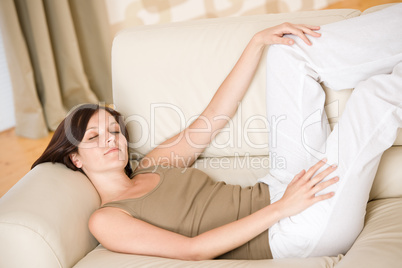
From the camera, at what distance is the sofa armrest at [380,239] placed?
112 cm

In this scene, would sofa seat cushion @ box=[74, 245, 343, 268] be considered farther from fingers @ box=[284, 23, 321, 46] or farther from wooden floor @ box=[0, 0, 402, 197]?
wooden floor @ box=[0, 0, 402, 197]

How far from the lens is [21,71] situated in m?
3.12

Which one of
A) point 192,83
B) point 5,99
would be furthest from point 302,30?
point 5,99

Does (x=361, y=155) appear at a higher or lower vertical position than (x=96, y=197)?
higher

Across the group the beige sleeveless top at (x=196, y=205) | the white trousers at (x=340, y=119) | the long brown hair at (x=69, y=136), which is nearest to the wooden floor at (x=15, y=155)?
the long brown hair at (x=69, y=136)

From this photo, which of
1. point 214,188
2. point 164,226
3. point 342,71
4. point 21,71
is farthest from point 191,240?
point 21,71

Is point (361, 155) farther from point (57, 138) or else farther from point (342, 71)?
point (57, 138)

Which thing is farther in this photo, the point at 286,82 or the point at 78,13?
the point at 78,13

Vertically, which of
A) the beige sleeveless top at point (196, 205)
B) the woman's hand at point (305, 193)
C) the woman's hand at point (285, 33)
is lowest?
the beige sleeveless top at point (196, 205)

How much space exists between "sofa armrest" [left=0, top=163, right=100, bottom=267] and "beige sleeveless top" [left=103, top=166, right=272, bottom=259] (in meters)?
0.11

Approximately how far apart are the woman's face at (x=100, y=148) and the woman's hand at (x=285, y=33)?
1.98 feet

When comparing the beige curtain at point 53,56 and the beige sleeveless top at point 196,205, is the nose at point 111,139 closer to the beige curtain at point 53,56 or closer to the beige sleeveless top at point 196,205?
the beige sleeveless top at point 196,205

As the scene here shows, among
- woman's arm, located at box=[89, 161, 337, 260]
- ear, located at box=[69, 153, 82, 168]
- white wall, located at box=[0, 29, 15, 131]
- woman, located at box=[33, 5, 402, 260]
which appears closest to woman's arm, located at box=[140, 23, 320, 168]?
woman, located at box=[33, 5, 402, 260]

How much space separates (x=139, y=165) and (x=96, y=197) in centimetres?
23
